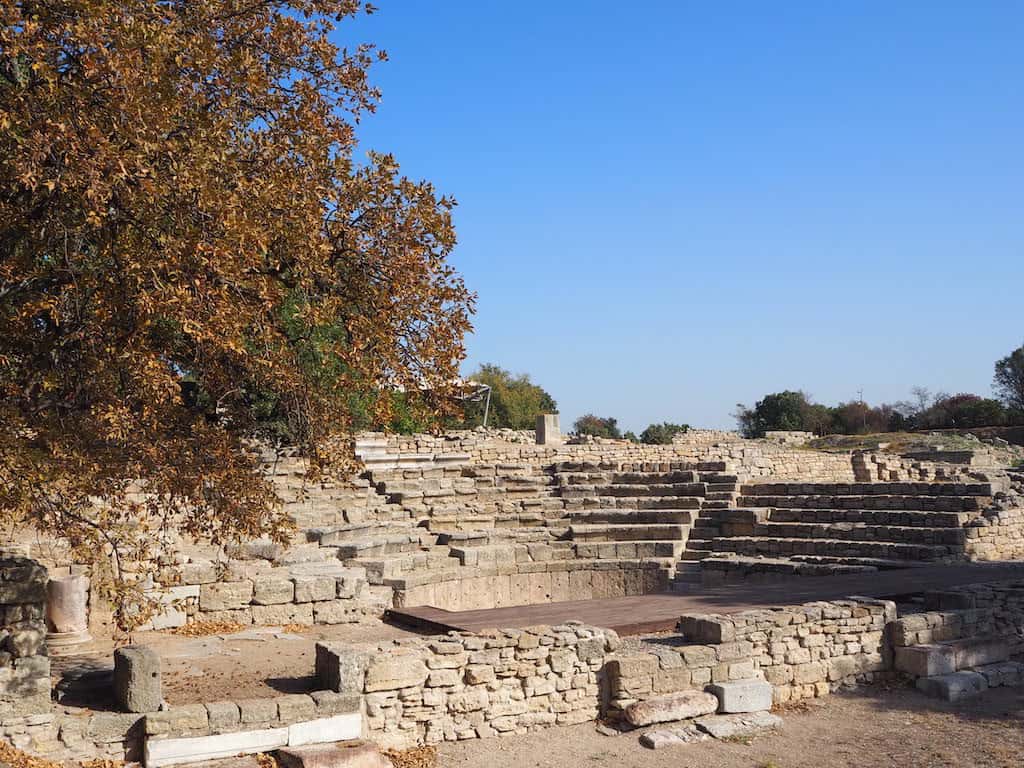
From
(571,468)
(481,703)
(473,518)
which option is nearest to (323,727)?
(481,703)

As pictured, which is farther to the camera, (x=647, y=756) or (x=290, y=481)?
(x=290, y=481)

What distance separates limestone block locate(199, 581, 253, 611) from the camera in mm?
11227

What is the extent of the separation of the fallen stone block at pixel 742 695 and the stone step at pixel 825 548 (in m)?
6.45

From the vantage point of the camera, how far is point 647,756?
8.19 metres

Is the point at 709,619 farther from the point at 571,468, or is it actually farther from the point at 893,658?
the point at 571,468

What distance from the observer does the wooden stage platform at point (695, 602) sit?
10.8 metres

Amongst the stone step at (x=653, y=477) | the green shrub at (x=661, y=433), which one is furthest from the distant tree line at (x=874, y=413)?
the stone step at (x=653, y=477)

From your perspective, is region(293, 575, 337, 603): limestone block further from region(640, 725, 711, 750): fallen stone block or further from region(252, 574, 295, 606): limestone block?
region(640, 725, 711, 750): fallen stone block

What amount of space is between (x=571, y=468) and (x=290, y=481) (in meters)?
6.14

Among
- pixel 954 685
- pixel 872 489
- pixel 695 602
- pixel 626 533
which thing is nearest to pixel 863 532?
pixel 872 489

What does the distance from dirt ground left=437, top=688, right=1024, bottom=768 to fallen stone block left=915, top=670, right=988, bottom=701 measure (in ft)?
0.81

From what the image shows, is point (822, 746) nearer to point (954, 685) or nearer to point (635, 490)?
point (954, 685)

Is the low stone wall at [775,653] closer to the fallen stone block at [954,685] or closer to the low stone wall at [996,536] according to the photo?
the fallen stone block at [954,685]

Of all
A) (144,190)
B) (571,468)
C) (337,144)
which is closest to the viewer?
(144,190)
